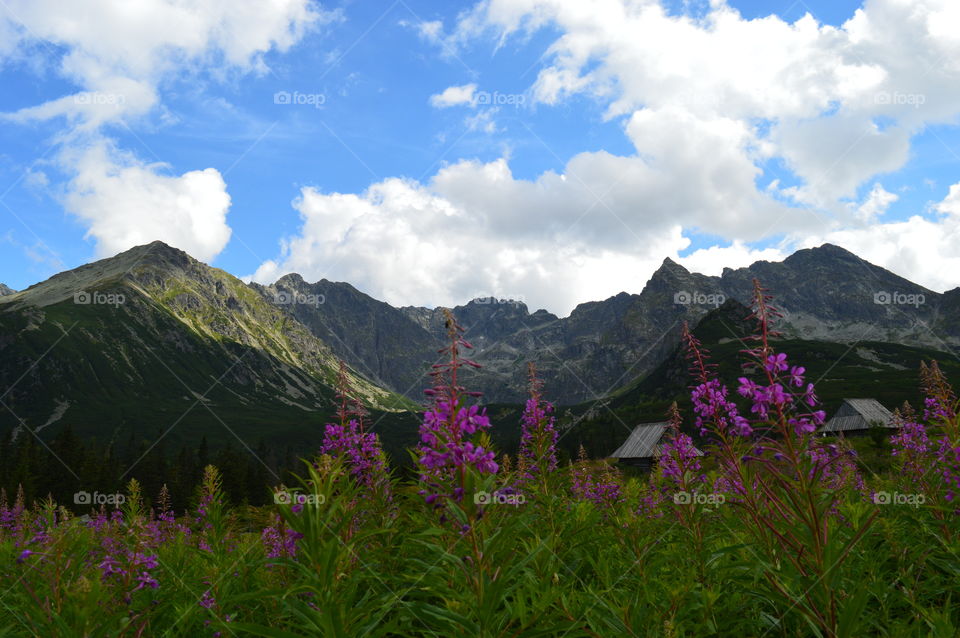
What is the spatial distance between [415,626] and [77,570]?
5.18m

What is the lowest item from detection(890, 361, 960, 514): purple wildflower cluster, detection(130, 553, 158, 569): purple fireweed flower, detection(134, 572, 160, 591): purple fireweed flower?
detection(134, 572, 160, 591): purple fireweed flower

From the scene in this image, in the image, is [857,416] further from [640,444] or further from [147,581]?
[147,581]

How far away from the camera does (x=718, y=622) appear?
5699 millimetres

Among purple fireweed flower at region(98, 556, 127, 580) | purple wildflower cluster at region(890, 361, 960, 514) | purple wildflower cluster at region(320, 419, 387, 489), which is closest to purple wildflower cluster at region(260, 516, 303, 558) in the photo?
purple wildflower cluster at region(320, 419, 387, 489)

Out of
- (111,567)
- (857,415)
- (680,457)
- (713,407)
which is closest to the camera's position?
(713,407)

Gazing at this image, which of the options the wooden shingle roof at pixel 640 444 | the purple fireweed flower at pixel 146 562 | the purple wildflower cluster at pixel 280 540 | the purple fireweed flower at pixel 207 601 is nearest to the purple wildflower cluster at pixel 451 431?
the purple wildflower cluster at pixel 280 540

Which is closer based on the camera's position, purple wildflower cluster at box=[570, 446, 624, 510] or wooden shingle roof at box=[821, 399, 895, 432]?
purple wildflower cluster at box=[570, 446, 624, 510]

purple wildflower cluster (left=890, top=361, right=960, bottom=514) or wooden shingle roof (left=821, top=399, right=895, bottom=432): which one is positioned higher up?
purple wildflower cluster (left=890, top=361, right=960, bottom=514)

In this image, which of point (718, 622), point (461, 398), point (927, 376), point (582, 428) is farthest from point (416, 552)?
point (582, 428)

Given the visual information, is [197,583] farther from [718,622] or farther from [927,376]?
[927,376]

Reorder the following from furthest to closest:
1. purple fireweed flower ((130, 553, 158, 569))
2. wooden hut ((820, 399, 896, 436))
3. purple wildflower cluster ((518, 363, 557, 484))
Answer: wooden hut ((820, 399, 896, 436)) < purple wildflower cluster ((518, 363, 557, 484)) < purple fireweed flower ((130, 553, 158, 569))

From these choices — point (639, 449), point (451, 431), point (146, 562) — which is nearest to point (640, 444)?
point (639, 449)

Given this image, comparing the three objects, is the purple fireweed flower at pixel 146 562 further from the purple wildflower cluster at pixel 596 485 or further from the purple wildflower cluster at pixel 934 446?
the purple wildflower cluster at pixel 934 446

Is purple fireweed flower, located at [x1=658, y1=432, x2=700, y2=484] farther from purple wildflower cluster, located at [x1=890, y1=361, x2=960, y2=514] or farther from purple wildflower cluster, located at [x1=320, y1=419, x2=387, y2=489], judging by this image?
purple wildflower cluster, located at [x1=320, y1=419, x2=387, y2=489]
